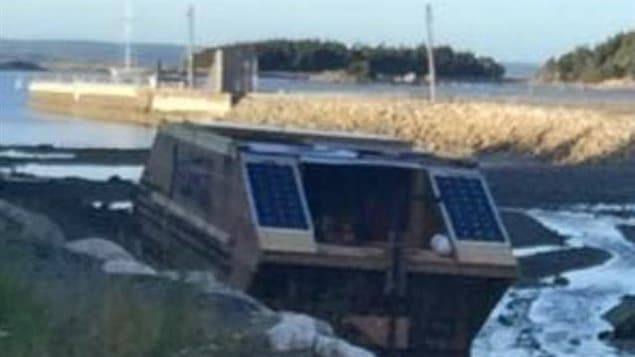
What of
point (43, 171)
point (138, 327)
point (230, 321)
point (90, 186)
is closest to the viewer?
point (138, 327)

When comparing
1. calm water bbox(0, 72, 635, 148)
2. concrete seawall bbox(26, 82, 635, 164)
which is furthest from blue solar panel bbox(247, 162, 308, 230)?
calm water bbox(0, 72, 635, 148)

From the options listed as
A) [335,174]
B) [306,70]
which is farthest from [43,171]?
[306,70]

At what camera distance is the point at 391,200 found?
2403 centimetres

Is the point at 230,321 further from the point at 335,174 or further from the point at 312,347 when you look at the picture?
the point at 335,174

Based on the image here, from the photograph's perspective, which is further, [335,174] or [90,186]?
[90,186]

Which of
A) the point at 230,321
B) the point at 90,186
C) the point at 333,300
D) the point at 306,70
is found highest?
the point at 230,321

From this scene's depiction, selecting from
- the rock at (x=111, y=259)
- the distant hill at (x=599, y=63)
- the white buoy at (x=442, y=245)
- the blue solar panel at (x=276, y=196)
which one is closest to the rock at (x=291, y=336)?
the rock at (x=111, y=259)

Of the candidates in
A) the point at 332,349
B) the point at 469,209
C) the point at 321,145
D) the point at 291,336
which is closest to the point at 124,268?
the point at 291,336

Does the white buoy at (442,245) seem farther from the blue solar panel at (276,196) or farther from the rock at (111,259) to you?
the rock at (111,259)

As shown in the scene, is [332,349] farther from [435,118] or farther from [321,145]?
[435,118]

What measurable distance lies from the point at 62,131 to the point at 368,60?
5802 cm

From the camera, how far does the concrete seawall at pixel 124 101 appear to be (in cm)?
10025

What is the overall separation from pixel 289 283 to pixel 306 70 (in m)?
132

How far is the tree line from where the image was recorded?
471 ft
